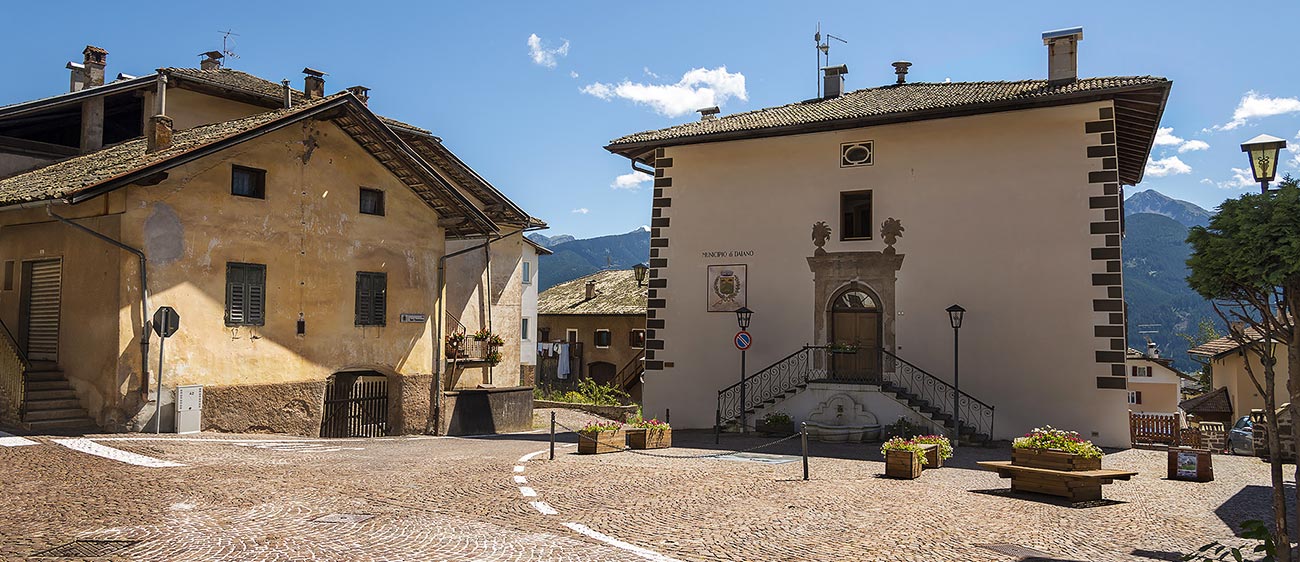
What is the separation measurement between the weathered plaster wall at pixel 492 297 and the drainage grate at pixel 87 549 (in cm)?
1872

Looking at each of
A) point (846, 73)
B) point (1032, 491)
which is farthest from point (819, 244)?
point (1032, 491)

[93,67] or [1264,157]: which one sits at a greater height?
[93,67]

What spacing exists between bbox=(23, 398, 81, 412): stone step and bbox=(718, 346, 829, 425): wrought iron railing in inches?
529

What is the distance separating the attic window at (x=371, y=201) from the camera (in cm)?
2092

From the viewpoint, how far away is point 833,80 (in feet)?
85.3

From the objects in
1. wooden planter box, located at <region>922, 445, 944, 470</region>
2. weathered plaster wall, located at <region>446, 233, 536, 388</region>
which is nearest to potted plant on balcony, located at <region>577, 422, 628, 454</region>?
wooden planter box, located at <region>922, 445, 944, 470</region>

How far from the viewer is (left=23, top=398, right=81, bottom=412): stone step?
1591 centimetres

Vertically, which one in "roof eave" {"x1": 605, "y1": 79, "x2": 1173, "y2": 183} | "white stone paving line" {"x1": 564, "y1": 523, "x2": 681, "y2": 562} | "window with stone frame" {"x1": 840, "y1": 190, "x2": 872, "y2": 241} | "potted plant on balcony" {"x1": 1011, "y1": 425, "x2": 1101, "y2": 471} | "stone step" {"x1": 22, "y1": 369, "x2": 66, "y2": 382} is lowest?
"white stone paving line" {"x1": 564, "y1": 523, "x2": 681, "y2": 562}

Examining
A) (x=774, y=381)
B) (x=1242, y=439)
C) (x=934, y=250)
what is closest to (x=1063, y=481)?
(x=934, y=250)

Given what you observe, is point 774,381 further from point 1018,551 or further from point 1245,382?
point 1245,382

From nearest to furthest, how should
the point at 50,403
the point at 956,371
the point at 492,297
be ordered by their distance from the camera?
the point at 50,403 < the point at 956,371 < the point at 492,297

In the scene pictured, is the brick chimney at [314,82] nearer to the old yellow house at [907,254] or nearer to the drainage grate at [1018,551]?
the old yellow house at [907,254]

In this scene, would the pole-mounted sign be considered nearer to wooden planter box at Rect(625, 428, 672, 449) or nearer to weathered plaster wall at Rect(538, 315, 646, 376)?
wooden planter box at Rect(625, 428, 672, 449)

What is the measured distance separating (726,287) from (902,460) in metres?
9.91
